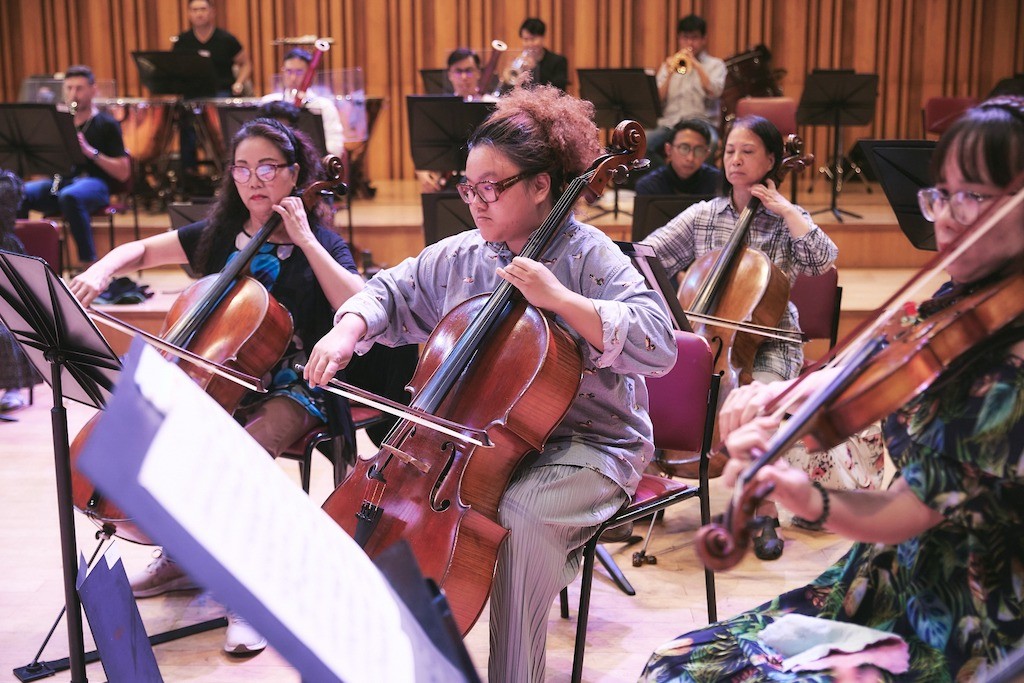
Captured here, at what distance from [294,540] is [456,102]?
4175 mm

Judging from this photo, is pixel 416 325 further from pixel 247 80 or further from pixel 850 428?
pixel 247 80

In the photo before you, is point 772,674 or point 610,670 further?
point 610,670

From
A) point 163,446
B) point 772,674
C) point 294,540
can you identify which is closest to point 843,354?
point 772,674

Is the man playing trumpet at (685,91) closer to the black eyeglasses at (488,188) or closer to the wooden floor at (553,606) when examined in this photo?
the wooden floor at (553,606)

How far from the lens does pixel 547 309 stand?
5.93ft

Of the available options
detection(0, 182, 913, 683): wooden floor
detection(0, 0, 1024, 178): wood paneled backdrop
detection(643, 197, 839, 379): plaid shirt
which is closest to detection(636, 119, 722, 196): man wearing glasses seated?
detection(643, 197, 839, 379): plaid shirt

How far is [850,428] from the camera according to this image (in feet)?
3.40

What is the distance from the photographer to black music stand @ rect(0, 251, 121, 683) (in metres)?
1.64

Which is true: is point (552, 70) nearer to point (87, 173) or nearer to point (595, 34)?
point (595, 34)

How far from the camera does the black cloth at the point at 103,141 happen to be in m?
5.74

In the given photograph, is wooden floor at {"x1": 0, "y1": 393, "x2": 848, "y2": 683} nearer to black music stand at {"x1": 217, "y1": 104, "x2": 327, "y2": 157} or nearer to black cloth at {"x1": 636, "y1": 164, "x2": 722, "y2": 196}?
black cloth at {"x1": 636, "y1": 164, "x2": 722, "y2": 196}

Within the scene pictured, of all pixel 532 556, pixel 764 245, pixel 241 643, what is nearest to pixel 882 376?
pixel 532 556

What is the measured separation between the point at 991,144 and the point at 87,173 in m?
5.53

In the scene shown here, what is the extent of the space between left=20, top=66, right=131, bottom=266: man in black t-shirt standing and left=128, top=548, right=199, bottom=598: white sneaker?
11.0 ft
